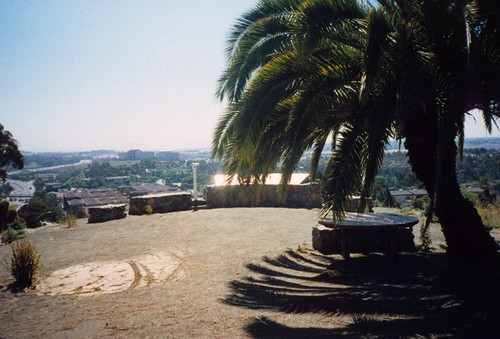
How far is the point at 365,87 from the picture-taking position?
3.53 metres

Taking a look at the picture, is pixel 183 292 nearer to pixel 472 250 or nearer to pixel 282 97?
pixel 282 97

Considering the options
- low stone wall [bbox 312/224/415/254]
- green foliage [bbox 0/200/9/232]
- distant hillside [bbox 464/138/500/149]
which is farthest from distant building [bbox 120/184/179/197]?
distant hillside [bbox 464/138/500/149]

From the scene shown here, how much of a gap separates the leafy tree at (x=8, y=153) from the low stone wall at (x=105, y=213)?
8.80 m

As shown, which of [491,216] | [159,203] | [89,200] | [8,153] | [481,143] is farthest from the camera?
[481,143]

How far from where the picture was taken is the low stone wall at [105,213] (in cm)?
1144

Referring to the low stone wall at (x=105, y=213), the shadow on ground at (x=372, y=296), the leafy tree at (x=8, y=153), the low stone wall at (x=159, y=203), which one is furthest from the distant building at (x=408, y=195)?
the leafy tree at (x=8, y=153)

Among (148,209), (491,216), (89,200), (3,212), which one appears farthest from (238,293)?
(89,200)

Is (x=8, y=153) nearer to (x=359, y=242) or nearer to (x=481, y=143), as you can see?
(x=359, y=242)

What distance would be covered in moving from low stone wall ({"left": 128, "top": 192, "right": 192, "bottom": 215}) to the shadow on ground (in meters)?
7.53

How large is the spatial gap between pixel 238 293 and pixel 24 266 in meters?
3.52

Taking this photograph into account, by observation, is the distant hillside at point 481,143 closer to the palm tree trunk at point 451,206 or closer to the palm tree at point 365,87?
the palm tree trunk at point 451,206

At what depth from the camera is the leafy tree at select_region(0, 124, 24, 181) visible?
54.4 ft

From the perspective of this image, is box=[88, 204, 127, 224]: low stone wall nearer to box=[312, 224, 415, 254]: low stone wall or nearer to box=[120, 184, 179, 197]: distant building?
box=[312, 224, 415, 254]: low stone wall

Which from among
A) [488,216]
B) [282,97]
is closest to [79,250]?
[282,97]
